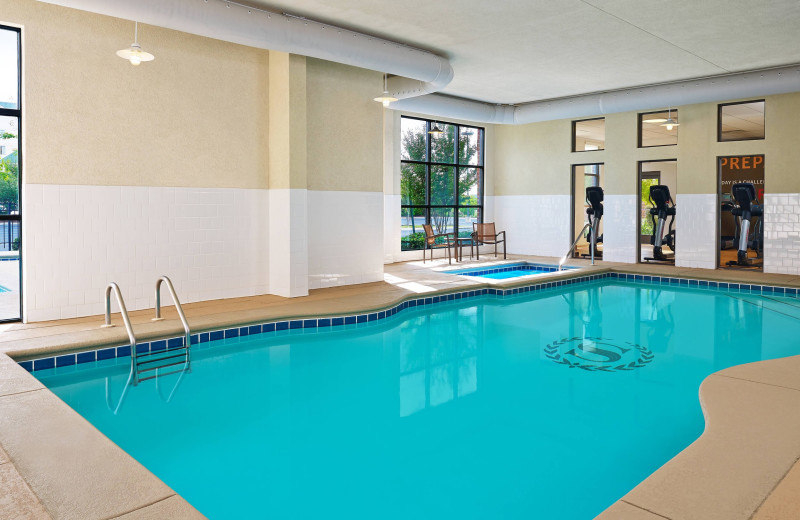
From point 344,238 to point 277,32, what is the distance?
9.48 ft

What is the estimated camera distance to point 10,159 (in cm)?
546

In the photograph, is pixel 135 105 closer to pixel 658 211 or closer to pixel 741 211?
pixel 658 211

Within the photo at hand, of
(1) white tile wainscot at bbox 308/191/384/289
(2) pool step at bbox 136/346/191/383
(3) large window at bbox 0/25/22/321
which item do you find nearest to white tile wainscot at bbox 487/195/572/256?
(1) white tile wainscot at bbox 308/191/384/289

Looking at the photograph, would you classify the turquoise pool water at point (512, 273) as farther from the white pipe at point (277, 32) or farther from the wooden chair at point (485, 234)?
the white pipe at point (277, 32)

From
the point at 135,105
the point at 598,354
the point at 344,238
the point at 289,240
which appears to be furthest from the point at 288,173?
the point at 598,354

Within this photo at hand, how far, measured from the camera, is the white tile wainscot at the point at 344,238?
7664 mm

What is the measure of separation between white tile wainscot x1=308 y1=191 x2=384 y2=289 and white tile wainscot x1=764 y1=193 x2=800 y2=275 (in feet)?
19.7

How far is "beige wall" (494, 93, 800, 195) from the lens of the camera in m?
8.93

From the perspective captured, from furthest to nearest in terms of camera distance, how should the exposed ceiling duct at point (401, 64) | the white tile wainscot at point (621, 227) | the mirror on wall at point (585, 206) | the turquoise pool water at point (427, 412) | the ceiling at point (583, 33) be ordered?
1. the mirror on wall at point (585, 206)
2. the white tile wainscot at point (621, 227)
3. the ceiling at point (583, 33)
4. the exposed ceiling duct at point (401, 64)
5. the turquoise pool water at point (427, 412)

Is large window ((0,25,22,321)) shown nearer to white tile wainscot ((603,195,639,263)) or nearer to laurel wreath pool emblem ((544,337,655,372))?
laurel wreath pool emblem ((544,337,655,372))

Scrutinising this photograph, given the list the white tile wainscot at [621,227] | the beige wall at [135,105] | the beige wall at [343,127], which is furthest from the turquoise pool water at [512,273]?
the beige wall at [135,105]

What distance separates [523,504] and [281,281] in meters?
5.05

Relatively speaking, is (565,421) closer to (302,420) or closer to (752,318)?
(302,420)

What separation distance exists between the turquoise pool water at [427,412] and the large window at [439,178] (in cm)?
496
